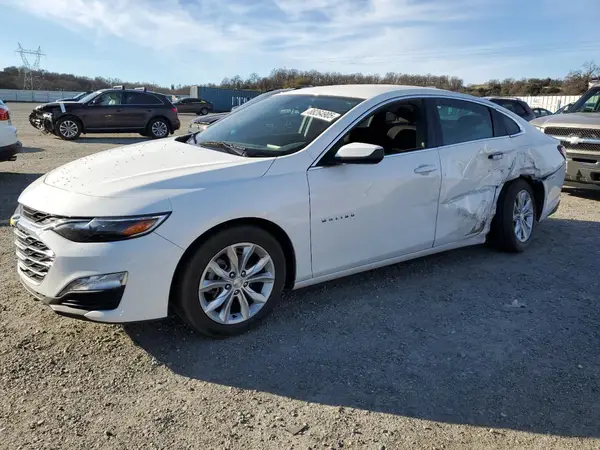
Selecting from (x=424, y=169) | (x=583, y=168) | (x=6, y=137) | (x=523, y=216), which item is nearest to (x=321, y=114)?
(x=424, y=169)

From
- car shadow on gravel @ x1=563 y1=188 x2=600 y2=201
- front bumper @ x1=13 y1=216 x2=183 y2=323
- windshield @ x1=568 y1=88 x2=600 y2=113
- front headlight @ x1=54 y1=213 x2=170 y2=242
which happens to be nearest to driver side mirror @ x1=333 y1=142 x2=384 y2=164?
front bumper @ x1=13 y1=216 x2=183 y2=323

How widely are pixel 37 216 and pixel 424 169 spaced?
287 cm

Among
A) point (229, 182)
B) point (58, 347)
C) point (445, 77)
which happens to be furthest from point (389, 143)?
point (445, 77)

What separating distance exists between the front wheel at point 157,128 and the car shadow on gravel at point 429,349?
47.7 feet

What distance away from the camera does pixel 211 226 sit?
311 centimetres

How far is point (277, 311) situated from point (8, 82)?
87693 millimetres

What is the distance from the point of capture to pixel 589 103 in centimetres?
888

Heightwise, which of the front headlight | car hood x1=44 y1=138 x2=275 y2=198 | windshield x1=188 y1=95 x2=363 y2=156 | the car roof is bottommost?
the front headlight

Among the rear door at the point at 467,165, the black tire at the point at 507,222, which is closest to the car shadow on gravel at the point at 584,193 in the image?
the black tire at the point at 507,222

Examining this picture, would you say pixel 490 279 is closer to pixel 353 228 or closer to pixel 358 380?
pixel 353 228

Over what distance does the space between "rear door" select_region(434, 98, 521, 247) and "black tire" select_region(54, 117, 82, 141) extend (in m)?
14.5

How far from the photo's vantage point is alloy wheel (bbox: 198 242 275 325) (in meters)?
3.24

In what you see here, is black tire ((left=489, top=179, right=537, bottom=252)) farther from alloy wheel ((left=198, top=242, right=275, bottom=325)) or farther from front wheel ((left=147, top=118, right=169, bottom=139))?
front wheel ((left=147, top=118, right=169, bottom=139))

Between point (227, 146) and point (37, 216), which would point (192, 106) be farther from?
point (37, 216)
